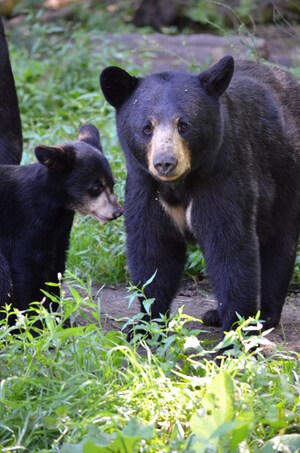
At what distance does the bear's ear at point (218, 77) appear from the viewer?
516 centimetres

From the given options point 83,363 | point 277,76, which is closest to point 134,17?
point 277,76

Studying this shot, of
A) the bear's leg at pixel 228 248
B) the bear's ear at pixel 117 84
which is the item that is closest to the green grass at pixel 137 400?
the bear's leg at pixel 228 248

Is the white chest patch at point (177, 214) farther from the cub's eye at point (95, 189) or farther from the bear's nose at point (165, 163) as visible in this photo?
the cub's eye at point (95, 189)

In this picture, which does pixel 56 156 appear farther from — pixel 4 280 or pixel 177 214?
pixel 177 214

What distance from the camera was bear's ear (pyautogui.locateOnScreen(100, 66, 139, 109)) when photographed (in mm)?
5238

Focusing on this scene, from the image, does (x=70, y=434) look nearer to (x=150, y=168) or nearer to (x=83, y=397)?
(x=83, y=397)

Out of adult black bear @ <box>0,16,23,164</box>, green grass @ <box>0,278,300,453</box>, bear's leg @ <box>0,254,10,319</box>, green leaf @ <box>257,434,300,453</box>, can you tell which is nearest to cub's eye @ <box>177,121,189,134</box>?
green grass @ <box>0,278,300,453</box>

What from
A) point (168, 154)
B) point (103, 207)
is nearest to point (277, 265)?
point (103, 207)

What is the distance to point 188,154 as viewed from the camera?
504 centimetres

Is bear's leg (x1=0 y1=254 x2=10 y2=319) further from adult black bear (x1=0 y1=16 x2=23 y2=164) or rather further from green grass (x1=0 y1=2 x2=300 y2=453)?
adult black bear (x1=0 y1=16 x2=23 y2=164)

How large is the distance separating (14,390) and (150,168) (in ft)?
4.83

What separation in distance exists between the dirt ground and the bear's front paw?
43 millimetres

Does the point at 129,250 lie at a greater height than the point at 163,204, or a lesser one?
lesser

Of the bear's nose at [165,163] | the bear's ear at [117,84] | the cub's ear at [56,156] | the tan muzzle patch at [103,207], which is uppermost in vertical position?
the bear's ear at [117,84]
